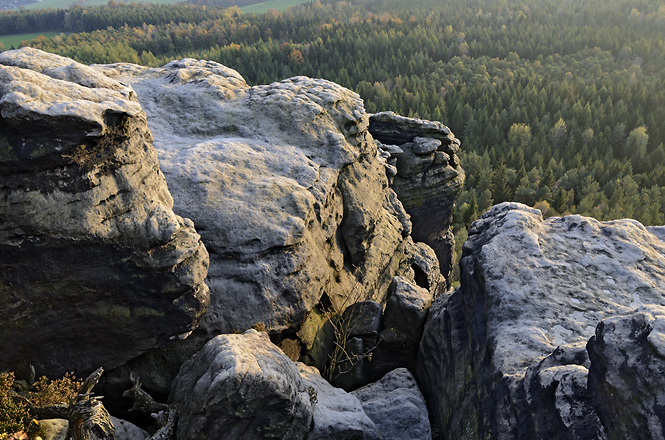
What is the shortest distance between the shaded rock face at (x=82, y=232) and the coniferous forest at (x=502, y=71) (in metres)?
33.7

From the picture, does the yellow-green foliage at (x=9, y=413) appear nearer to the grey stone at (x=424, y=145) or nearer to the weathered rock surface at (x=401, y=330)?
the weathered rock surface at (x=401, y=330)

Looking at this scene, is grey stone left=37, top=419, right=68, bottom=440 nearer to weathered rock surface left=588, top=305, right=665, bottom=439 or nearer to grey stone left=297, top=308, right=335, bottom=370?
grey stone left=297, top=308, right=335, bottom=370

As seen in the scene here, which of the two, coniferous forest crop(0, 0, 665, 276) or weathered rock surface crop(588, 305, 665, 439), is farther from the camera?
coniferous forest crop(0, 0, 665, 276)

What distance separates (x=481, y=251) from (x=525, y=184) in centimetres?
4834

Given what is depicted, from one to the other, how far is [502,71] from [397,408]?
3833 inches

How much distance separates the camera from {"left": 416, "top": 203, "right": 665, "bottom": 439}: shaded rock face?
224 inches

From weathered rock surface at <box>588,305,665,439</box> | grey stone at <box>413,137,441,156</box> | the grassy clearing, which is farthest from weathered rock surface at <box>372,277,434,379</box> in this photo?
the grassy clearing

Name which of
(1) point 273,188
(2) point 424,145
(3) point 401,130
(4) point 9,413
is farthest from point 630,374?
(3) point 401,130

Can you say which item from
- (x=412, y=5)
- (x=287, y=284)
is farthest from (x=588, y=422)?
(x=412, y=5)

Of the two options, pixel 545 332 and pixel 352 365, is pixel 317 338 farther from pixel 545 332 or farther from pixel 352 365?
pixel 545 332

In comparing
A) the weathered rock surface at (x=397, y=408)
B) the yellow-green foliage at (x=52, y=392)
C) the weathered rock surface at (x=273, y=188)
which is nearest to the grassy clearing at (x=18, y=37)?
the weathered rock surface at (x=273, y=188)

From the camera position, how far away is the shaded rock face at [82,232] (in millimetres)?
7059

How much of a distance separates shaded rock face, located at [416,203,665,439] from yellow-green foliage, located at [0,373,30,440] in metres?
7.42

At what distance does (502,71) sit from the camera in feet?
311
